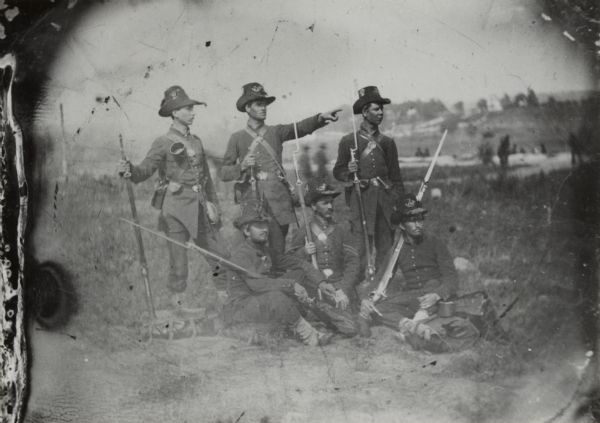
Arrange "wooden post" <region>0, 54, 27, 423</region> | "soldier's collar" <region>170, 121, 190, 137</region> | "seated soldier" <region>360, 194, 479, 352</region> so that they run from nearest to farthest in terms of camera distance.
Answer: "seated soldier" <region>360, 194, 479, 352</region>, "soldier's collar" <region>170, 121, 190, 137</region>, "wooden post" <region>0, 54, 27, 423</region>

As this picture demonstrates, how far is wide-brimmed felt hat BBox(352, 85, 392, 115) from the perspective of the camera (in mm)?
3559

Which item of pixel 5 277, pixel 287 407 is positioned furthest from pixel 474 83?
pixel 5 277

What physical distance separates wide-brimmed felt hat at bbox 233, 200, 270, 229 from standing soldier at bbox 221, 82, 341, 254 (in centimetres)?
3

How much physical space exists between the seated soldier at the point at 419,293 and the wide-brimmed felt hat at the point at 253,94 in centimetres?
89

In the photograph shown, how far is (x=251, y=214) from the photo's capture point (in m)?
3.61

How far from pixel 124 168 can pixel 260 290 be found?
3.18 feet

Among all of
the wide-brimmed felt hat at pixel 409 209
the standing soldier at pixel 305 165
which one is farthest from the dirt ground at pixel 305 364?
the standing soldier at pixel 305 165

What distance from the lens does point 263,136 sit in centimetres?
362

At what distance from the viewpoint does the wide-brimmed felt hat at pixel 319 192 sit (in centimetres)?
357

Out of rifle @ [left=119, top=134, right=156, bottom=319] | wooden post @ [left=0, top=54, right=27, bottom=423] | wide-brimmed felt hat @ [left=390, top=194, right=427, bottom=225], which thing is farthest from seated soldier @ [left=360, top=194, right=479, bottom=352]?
wooden post @ [left=0, top=54, right=27, bottom=423]

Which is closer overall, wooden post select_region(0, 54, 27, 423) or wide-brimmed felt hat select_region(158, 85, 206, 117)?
wide-brimmed felt hat select_region(158, 85, 206, 117)

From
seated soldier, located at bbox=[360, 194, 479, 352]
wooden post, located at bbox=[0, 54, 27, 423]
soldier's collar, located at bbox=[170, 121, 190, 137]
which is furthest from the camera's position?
wooden post, located at bbox=[0, 54, 27, 423]

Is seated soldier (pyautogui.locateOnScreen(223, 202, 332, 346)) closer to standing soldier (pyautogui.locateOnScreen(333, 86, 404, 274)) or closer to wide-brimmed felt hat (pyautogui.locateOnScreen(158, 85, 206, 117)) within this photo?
standing soldier (pyautogui.locateOnScreen(333, 86, 404, 274))

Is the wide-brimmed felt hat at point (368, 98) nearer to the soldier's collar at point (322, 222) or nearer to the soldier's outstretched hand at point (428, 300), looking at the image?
the soldier's collar at point (322, 222)
